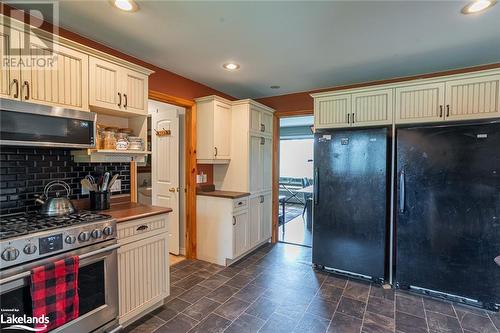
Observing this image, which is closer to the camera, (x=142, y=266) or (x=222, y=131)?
(x=142, y=266)

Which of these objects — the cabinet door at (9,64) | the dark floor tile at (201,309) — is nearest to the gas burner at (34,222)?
the cabinet door at (9,64)

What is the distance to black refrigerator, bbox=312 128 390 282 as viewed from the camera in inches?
108

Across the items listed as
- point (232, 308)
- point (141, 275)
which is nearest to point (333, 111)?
point (232, 308)

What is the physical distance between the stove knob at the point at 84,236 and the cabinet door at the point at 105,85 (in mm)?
1027

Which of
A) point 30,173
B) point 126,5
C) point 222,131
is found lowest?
point 30,173

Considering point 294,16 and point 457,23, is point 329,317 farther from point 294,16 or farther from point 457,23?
point 457,23

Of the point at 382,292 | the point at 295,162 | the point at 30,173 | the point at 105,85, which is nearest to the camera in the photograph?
the point at 30,173

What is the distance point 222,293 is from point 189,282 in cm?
47

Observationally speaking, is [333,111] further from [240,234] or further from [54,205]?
[54,205]

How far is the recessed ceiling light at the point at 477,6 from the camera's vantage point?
171 cm

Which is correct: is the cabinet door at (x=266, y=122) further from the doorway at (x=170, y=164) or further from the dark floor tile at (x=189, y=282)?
the dark floor tile at (x=189, y=282)

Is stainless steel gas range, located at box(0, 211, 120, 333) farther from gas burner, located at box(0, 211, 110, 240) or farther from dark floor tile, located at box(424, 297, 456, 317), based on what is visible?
dark floor tile, located at box(424, 297, 456, 317)

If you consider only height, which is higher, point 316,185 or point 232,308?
point 316,185

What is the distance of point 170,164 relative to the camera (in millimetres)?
3574
